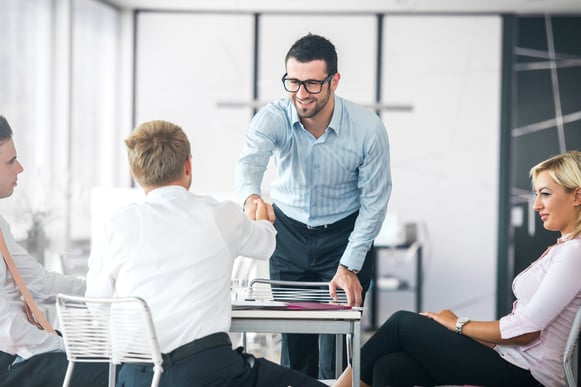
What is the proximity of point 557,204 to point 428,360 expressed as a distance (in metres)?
0.63

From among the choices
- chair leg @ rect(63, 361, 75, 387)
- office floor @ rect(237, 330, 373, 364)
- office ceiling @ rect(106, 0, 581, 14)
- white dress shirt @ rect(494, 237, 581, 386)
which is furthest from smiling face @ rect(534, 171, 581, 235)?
office ceiling @ rect(106, 0, 581, 14)

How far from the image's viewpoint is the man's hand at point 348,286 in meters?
2.59

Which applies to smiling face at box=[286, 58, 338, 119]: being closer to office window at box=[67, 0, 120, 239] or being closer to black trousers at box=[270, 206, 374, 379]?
black trousers at box=[270, 206, 374, 379]

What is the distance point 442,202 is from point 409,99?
37.9 inches

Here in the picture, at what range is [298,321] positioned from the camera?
202 cm

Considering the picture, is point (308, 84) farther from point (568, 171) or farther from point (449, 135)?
point (449, 135)

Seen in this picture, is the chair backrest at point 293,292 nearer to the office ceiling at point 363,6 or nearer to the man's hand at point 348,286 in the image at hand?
the man's hand at point 348,286

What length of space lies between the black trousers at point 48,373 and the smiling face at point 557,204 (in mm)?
1427

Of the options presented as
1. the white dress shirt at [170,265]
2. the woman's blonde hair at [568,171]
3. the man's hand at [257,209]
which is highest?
the woman's blonde hair at [568,171]

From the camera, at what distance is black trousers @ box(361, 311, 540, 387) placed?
2.38 metres

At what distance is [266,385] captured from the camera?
6.44 ft

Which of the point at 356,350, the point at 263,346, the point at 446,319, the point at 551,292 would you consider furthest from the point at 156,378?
the point at 263,346

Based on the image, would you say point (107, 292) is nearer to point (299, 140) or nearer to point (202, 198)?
point (202, 198)

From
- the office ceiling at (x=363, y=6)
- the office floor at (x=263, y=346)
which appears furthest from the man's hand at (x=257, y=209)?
the office ceiling at (x=363, y=6)
